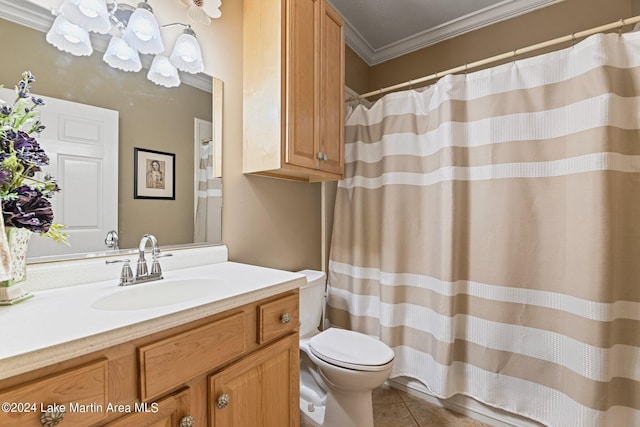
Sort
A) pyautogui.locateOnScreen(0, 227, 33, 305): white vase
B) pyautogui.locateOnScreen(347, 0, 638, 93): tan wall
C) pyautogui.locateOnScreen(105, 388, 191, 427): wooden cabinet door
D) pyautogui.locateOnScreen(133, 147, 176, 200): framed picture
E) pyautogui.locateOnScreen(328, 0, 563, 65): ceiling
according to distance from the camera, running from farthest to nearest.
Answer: pyautogui.locateOnScreen(328, 0, 563, 65): ceiling
pyautogui.locateOnScreen(347, 0, 638, 93): tan wall
pyautogui.locateOnScreen(133, 147, 176, 200): framed picture
pyautogui.locateOnScreen(0, 227, 33, 305): white vase
pyautogui.locateOnScreen(105, 388, 191, 427): wooden cabinet door

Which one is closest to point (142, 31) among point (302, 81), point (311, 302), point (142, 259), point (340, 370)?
point (302, 81)

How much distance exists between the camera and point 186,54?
1238mm

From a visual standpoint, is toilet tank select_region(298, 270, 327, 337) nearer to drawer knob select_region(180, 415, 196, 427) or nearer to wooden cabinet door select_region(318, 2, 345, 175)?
wooden cabinet door select_region(318, 2, 345, 175)

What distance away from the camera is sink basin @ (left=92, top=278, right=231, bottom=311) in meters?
0.88

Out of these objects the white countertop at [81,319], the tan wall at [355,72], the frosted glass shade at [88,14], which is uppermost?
the tan wall at [355,72]

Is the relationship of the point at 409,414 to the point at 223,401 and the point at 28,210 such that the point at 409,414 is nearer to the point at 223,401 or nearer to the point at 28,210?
the point at 223,401

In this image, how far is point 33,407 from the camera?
0.49m

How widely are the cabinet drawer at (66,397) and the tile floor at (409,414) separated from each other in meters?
1.28

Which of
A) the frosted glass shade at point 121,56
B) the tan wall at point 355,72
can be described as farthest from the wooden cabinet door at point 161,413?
the tan wall at point 355,72

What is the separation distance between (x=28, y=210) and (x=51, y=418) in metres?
0.56

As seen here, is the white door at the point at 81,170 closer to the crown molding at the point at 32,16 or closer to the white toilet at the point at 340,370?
the crown molding at the point at 32,16

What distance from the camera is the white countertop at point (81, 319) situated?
19.7 inches

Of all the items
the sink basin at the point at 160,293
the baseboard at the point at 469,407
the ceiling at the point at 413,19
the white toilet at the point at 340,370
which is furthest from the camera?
the ceiling at the point at 413,19

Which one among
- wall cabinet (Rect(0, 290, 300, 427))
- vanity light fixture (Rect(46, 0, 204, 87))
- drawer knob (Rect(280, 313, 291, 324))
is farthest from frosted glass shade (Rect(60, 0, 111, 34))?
drawer knob (Rect(280, 313, 291, 324))
